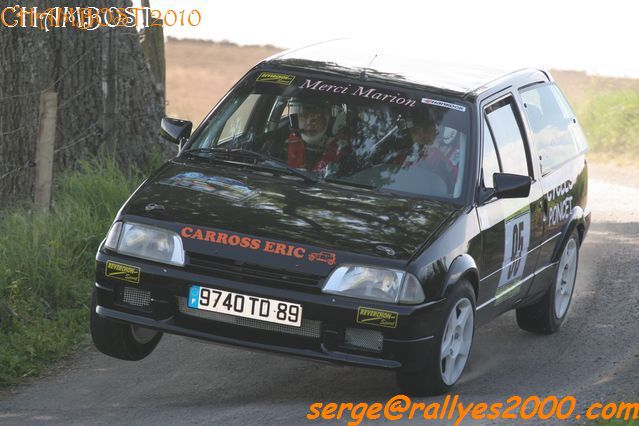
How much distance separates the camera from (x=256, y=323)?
6.37 meters

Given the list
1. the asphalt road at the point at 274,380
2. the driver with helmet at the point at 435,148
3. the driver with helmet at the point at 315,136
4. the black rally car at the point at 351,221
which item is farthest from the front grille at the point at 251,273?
the driver with helmet at the point at 435,148

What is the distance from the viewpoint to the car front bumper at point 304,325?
6.27m

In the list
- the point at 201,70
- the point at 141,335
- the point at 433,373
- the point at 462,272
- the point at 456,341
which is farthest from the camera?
the point at 201,70

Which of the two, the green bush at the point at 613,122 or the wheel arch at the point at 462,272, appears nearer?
the wheel arch at the point at 462,272

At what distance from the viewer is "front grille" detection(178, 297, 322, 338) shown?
6.32 meters

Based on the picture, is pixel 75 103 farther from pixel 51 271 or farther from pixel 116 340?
pixel 116 340

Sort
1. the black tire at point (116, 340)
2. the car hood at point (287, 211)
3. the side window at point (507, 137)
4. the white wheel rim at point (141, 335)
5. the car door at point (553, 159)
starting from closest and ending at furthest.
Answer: the car hood at point (287, 211), the black tire at point (116, 340), the white wheel rim at point (141, 335), the side window at point (507, 137), the car door at point (553, 159)

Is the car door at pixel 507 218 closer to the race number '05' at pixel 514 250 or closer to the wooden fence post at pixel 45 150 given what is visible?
the race number '05' at pixel 514 250

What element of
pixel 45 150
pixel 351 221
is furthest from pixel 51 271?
pixel 351 221

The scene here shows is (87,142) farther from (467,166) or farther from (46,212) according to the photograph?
(467,166)

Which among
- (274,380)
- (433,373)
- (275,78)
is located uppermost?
(275,78)

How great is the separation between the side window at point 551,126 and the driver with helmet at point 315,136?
1.52 metres

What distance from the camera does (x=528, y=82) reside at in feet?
28.0

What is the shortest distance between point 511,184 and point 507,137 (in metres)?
0.77
